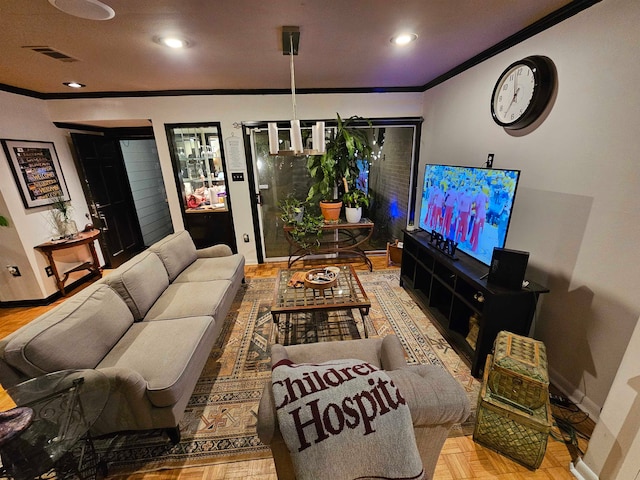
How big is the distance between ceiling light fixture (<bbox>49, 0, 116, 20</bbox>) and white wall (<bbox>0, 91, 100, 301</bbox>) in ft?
7.69

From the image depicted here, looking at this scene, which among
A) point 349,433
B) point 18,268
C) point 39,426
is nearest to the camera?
point 349,433

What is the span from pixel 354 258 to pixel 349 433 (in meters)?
3.30

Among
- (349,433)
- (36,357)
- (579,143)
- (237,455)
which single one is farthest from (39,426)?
(579,143)

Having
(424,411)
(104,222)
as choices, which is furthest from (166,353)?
(104,222)

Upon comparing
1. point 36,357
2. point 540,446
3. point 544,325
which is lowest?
point 540,446

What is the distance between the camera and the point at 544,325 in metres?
1.89

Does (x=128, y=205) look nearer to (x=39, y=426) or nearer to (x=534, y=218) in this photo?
(x=39, y=426)

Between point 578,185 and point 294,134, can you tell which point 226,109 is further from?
point 578,185

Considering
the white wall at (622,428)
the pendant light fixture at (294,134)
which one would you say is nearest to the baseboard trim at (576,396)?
the white wall at (622,428)

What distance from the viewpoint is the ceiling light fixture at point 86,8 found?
4.24 feet

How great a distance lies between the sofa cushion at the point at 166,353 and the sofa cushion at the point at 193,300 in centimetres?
11

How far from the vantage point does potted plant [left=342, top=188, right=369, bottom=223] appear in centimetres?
356

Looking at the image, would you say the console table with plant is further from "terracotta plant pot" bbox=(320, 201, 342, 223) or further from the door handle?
the door handle

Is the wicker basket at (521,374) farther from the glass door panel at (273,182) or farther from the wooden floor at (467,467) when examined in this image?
the glass door panel at (273,182)
